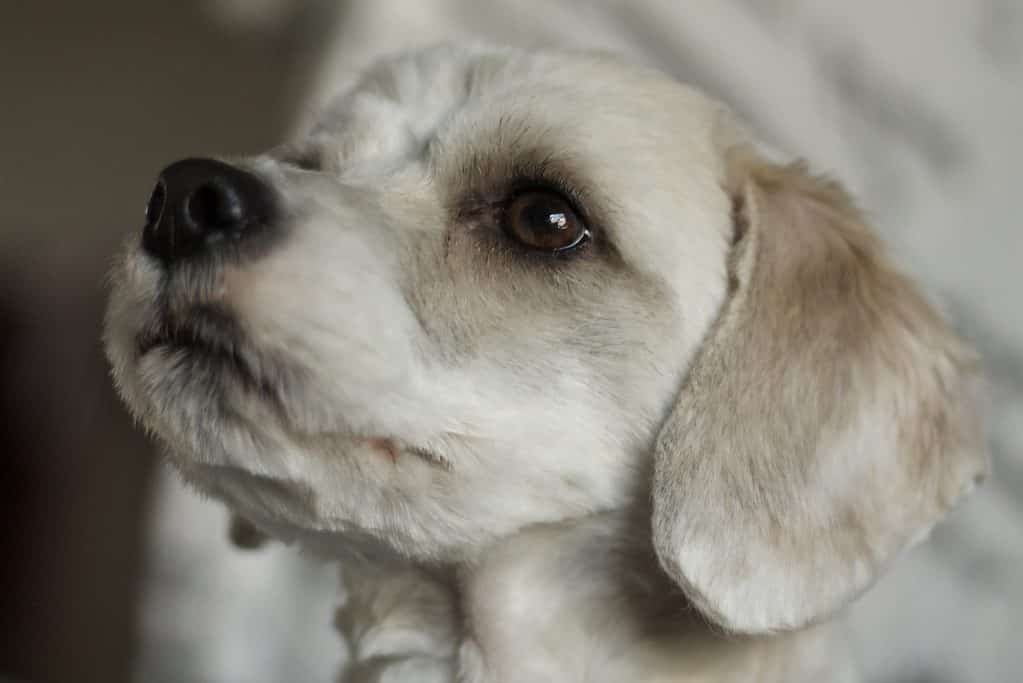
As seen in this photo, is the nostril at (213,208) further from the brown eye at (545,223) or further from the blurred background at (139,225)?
the blurred background at (139,225)

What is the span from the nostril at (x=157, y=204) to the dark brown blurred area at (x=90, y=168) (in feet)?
2.73

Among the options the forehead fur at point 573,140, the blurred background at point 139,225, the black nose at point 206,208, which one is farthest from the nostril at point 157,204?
the blurred background at point 139,225

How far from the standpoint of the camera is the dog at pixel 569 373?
68 centimetres

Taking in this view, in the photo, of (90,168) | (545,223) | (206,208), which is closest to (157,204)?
(206,208)

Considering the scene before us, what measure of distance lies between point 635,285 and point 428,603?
38cm

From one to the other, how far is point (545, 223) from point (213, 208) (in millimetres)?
262

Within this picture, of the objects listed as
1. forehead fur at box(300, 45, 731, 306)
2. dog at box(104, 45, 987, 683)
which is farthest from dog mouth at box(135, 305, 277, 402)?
forehead fur at box(300, 45, 731, 306)

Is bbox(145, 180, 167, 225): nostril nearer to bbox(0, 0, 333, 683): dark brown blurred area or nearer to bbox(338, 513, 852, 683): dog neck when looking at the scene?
bbox(338, 513, 852, 683): dog neck

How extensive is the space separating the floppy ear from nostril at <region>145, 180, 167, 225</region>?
422 millimetres

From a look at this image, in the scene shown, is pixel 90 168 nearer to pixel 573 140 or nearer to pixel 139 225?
pixel 139 225

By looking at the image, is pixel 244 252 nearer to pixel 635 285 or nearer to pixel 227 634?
pixel 635 285

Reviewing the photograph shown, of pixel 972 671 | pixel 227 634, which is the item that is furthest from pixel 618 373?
pixel 227 634

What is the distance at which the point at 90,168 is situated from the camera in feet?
5.11

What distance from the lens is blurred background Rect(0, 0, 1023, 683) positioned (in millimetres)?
1312
